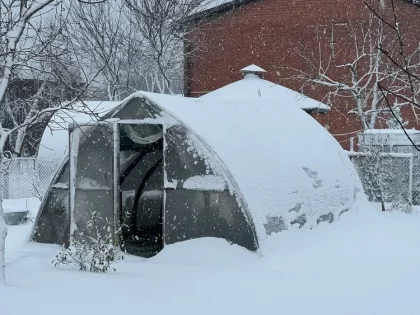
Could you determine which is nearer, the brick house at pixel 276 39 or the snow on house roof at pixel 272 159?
the snow on house roof at pixel 272 159

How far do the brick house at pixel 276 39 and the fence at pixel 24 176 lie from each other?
31.3ft

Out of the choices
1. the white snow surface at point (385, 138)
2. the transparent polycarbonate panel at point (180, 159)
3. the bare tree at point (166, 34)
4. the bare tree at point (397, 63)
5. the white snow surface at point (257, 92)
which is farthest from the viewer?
the bare tree at point (166, 34)

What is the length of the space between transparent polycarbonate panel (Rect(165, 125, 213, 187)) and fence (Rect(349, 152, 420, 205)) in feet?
21.7

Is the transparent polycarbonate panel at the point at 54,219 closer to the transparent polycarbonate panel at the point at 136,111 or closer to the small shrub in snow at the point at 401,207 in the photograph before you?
the transparent polycarbonate panel at the point at 136,111

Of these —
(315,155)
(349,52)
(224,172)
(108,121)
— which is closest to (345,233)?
(315,155)

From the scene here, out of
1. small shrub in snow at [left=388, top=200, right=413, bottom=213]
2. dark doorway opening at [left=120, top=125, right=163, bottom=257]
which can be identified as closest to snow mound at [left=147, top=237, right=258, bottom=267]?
dark doorway opening at [left=120, top=125, right=163, bottom=257]

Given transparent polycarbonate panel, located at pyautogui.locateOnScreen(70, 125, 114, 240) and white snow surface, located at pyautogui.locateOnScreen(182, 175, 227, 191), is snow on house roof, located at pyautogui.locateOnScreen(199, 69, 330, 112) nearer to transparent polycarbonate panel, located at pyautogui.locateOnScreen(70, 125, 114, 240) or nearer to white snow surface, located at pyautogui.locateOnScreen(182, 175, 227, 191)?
transparent polycarbonate panel, located at pyautogui.locateOnScreen(70, 125, 114, 240)

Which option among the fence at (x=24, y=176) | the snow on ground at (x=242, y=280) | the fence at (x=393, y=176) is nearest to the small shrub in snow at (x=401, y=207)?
the fence at (x=393, y=176)

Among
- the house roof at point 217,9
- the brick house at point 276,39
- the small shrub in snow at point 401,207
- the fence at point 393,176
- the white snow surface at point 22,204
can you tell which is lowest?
the white snow surface at point 22,204

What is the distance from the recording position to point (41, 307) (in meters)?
5.33

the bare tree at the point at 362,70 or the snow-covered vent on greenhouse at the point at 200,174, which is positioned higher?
the bare tree at the point at 362,70

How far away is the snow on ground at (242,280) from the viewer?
5.78 metres

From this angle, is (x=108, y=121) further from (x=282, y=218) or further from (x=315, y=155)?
(x=315, y=155)

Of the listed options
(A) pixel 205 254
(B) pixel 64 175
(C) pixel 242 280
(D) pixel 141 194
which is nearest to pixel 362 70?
(D) pixel 141 194
